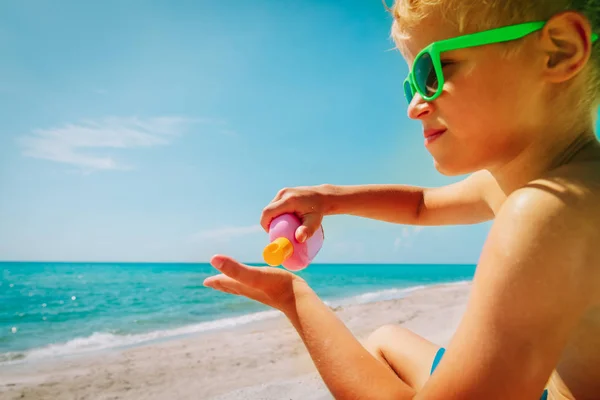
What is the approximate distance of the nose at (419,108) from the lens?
1331mm

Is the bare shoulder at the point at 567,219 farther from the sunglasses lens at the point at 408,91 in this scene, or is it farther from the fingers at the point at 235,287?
the fingers at the point at 235,287

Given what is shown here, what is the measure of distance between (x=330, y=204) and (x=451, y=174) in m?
0.54

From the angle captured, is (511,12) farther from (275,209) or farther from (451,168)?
(275,209)

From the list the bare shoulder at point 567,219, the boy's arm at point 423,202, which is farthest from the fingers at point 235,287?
the bare shoulder at point 567,219

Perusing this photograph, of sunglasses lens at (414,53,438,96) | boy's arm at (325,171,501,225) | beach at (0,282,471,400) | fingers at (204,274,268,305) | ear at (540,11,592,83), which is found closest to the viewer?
ear at (540,11,592,83)

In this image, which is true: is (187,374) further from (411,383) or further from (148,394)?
(411,383)

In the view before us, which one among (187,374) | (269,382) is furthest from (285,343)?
(269,382)

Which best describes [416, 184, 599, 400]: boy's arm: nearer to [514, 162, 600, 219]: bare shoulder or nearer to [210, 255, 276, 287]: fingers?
[514, 162, 600, 219]: bare shoulder

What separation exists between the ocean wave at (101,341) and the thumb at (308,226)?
8589 millimetres

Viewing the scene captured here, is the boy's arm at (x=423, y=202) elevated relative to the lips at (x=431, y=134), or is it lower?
lower

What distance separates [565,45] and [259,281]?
1.15 meters

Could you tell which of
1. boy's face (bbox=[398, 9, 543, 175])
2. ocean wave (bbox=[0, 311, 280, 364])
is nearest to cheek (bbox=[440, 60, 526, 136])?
boy's face (bbox=[398, 9, 543, 175])

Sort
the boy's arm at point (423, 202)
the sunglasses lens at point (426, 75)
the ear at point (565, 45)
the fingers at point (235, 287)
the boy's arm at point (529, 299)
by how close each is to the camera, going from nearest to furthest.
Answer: the boy's arm at point (529, 299)
the ear at point (565, 45)
the sunglasses lens at point (426, 75)
the fingers at point (235, 287)
the boy's arm at point (423, 202)

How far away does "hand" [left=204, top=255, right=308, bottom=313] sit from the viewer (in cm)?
136
